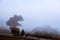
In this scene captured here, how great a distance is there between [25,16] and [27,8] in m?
0.10

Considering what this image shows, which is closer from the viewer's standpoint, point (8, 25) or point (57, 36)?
point (57, 36)

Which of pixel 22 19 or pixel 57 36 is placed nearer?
pixel 57 36

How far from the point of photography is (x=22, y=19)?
5.72 feet

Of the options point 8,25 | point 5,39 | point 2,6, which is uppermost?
point 2,6

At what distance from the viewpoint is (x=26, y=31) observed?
1.72m

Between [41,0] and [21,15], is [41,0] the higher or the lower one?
the higher one

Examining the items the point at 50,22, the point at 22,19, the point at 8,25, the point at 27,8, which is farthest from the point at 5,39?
the point at 50,22

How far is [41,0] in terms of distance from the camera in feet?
5.65

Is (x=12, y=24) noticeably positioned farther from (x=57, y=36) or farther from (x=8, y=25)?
(x=57, y=36)

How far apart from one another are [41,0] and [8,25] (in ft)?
1.65

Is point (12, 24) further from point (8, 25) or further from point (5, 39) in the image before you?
point (5, 39)

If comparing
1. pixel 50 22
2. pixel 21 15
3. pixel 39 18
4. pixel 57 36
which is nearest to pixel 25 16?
pixel 21 15

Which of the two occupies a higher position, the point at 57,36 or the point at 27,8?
the point at 27,8

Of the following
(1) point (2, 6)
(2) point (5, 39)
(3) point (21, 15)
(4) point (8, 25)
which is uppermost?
(1) point (2, 6)
